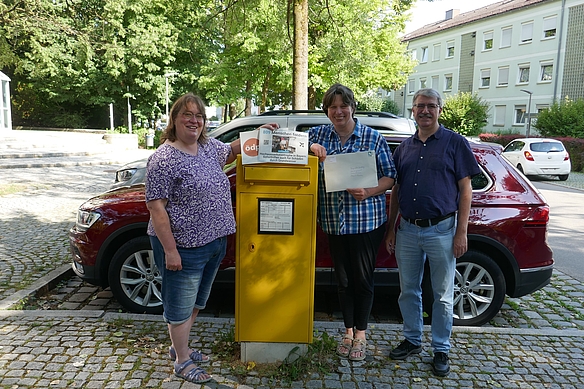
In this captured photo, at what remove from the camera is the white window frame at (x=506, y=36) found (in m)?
37.3

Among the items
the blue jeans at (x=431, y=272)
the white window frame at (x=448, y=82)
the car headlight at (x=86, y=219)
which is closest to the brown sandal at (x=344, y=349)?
the blue jeans at (x=431, y=272)

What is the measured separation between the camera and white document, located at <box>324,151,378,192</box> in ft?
10.4

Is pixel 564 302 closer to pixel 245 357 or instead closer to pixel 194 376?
pixel 245 357

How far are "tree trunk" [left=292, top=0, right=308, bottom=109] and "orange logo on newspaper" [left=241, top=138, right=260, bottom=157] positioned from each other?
5441mm

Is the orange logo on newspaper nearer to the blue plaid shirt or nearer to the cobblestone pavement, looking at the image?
the blue plaid shirt

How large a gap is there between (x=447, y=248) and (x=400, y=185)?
21.4 inches

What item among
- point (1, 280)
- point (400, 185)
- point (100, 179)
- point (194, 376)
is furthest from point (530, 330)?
point (100, 179)

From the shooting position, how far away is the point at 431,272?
11.1 ft

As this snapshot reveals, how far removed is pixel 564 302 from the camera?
511cm

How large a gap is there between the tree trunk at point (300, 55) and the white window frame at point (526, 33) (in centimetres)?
3322

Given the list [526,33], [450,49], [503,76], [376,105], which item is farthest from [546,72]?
[376,105]

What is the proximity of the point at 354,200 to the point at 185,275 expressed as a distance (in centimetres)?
124

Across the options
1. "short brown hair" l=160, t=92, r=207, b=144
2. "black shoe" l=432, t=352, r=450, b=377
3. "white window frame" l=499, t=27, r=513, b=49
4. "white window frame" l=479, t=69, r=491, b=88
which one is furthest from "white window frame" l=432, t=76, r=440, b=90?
"short brown hair" l=160, t=92, r=207, b=144

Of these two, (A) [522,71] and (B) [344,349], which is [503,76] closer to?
(A) [522,71]
